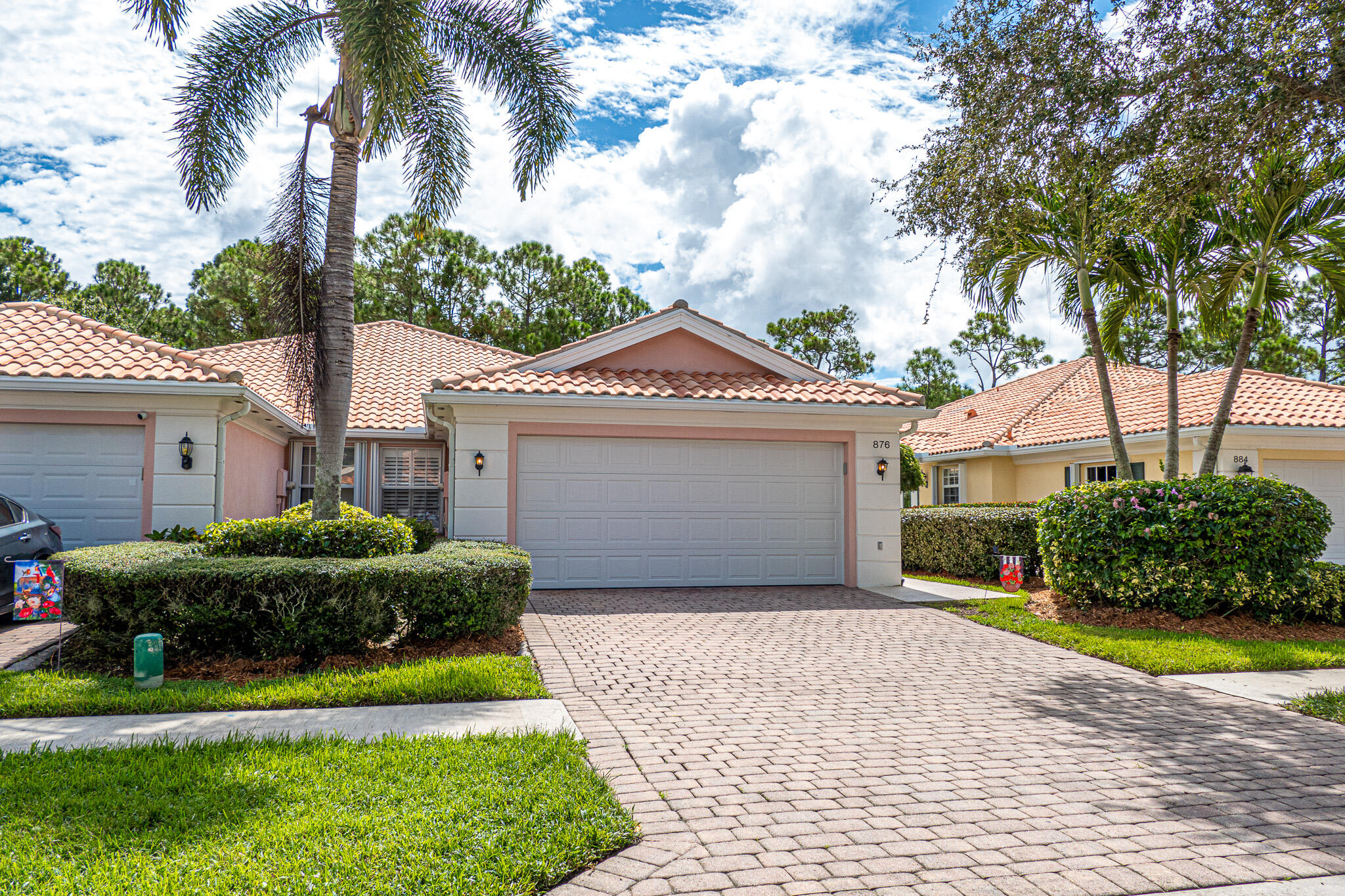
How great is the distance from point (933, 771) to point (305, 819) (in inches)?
135

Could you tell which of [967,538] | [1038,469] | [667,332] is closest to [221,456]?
[667,332]

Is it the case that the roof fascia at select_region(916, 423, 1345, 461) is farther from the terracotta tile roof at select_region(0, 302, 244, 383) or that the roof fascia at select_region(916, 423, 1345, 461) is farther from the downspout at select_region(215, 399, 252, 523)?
the terracotta tile roof at select_region(0, 302, 244, 383)

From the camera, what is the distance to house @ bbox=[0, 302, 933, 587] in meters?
10.5

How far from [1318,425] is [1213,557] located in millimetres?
7740

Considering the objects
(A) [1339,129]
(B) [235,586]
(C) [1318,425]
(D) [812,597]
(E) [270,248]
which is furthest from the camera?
(C) [1318,425]

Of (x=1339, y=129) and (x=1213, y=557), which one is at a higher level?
(x=1339, y=129)

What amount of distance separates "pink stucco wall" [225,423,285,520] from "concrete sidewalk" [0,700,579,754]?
22.1 feet

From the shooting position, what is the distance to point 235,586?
22.4 ft

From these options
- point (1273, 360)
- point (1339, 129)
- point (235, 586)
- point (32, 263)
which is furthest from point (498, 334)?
point (1273, 360)

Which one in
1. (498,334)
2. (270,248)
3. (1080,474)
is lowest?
(1080,474)

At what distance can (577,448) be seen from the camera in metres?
12.5

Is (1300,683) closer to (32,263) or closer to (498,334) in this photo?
(498,334)

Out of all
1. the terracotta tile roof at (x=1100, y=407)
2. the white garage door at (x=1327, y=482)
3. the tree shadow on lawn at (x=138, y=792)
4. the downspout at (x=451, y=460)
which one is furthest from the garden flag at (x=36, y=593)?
the white garage door at (x=1327, y=482)

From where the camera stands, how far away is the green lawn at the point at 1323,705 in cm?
599
